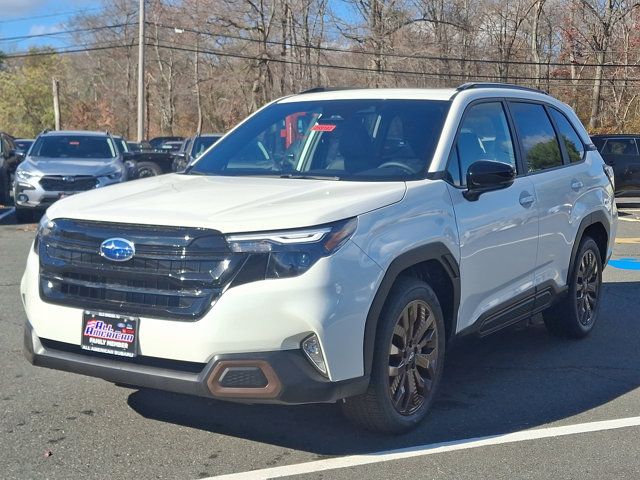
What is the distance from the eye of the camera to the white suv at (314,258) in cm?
399

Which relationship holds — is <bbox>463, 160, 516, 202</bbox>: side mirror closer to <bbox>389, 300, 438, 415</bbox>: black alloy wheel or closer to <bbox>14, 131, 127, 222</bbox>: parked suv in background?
<bbox>389, 300, 438, 415</bbox>: black alloy wheel

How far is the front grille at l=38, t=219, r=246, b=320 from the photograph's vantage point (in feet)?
13.2

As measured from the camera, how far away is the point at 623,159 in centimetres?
1972

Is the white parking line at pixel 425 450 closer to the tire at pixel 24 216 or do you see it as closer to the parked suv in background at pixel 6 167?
the tire at pixel 24 216

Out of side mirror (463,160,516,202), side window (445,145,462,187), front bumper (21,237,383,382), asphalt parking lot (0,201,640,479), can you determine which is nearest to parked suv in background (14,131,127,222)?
asphalt parking lot (0,201,640,479)

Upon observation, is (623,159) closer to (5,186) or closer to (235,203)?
(5,186)

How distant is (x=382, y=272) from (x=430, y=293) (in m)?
0.57

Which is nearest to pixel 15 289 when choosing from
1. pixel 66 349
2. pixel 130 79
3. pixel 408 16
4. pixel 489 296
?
pixel 66 349

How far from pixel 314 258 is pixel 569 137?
145 inches

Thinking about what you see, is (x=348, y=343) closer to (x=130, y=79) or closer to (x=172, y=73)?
(x=172, y=73)

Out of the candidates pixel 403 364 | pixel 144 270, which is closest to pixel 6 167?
pixel 144 270

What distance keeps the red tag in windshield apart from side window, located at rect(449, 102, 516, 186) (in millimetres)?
807

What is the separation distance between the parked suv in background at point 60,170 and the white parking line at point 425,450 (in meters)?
10.9

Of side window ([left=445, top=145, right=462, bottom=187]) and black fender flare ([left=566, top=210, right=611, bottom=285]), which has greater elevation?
side window ([left=445, top=145, right=462, bottom=187])
